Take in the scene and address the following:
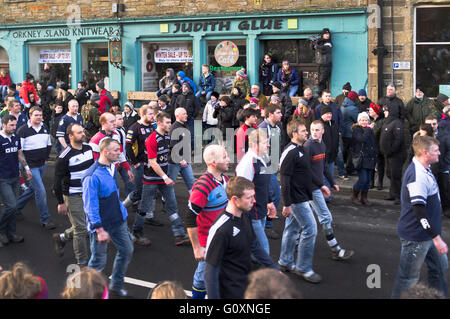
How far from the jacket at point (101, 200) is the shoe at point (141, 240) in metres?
2.08

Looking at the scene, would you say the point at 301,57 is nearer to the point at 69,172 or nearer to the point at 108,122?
the point at 108,122

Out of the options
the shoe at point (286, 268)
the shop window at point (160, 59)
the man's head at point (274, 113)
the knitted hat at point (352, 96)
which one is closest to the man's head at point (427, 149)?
the shoe at point (286, 268)

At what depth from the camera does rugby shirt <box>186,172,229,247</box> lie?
5996mm

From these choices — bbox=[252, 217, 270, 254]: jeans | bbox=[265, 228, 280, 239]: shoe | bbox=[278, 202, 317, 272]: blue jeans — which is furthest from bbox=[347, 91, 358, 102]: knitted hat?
bbox=[252, 217, 270, 254]: jeans

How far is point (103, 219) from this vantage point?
6.68 m

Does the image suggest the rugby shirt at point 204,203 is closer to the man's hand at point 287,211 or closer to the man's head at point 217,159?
the man's head at point 217,159

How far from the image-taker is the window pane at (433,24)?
15320 mm

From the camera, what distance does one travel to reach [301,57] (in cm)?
1725

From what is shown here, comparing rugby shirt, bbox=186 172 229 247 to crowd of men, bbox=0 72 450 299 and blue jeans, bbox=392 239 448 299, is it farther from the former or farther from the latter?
blue jeans, bbox=392 239 448 299

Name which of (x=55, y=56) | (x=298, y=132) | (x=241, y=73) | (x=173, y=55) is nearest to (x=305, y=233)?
(x=298, y=132)

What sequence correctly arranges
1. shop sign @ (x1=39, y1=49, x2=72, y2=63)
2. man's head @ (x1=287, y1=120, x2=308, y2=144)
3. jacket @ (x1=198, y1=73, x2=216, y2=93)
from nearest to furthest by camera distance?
man's head @ (x1=287, y1=120, x2=308, y2=144)
jacket @ (x1=198, y1=73, x2=216, y2=93)
shop sign @ (x1=39, y1=49, x2=72, y2=63)

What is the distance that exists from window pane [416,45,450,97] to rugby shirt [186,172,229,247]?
1084cm

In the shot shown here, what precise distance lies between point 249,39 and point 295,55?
1.45 meters
